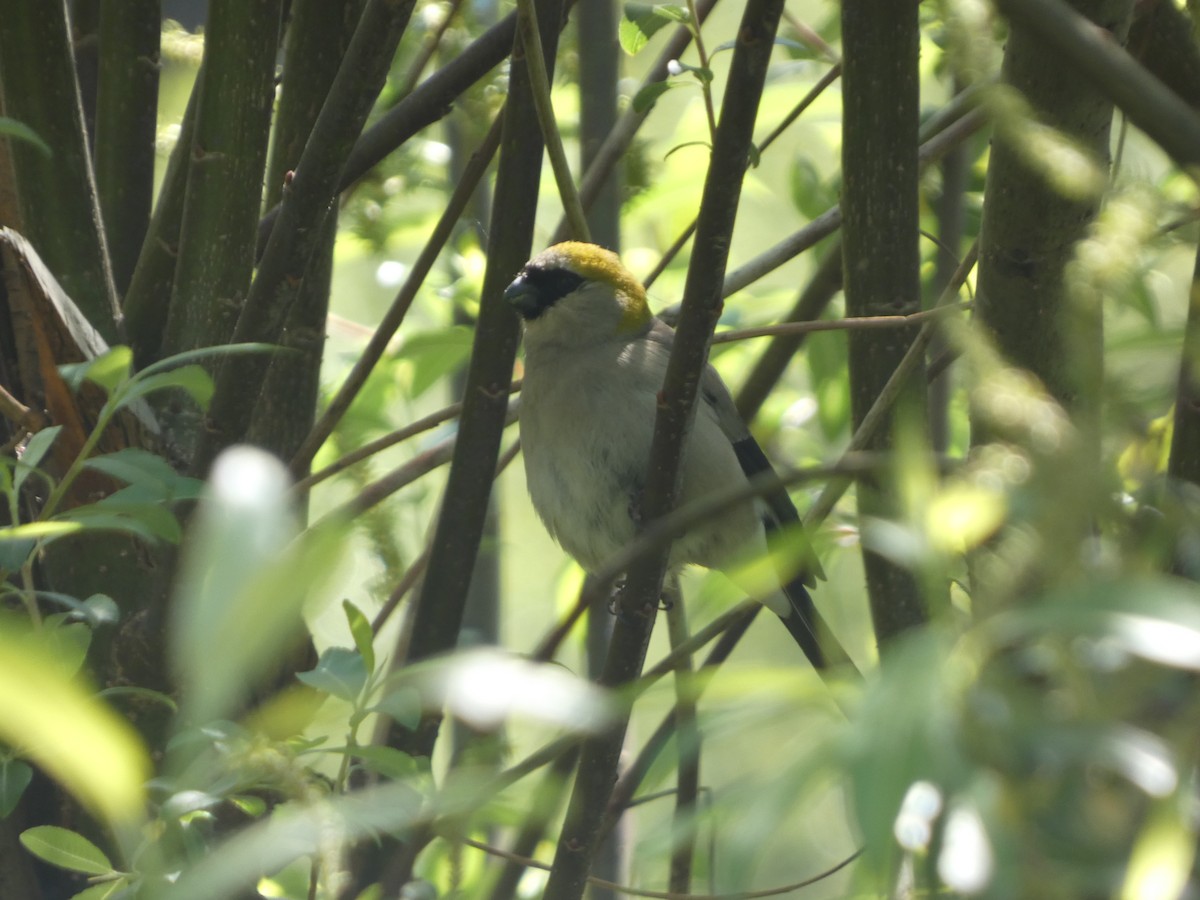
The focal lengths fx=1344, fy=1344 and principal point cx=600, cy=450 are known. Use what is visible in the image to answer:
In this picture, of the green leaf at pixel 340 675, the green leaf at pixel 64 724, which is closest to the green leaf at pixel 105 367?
the green leaf at pixel 340 675

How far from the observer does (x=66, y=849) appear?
1.25m

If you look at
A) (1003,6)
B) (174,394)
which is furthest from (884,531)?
(174,394)

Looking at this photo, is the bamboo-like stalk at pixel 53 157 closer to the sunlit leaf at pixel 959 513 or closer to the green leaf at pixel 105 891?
the green leaf at pixel 105 891

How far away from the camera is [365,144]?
6.76 ft

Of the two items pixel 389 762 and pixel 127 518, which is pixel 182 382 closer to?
pixel 127 518

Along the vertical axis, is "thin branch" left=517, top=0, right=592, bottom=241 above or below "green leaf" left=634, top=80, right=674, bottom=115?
below

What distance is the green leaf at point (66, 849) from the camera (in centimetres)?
123

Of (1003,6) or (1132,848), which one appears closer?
(1132,848)

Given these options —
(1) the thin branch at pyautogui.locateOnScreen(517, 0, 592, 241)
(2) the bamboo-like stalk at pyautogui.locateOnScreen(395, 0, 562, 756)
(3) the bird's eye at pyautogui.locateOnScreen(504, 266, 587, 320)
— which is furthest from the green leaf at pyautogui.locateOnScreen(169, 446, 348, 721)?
(3) the bird's eye at pyautogui.locateOnScreen(504, 266, 587, 320)

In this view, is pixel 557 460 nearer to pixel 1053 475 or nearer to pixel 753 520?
pixel 753 520

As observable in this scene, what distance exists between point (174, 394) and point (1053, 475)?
163 centimetres

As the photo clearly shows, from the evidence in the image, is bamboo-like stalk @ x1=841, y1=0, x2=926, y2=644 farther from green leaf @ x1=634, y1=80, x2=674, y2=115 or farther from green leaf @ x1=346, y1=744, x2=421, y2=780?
green leaf @ x1=346, y1=744, x2=421, y2=780

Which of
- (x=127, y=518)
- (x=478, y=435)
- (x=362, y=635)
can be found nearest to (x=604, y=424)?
(x=478, y=435)

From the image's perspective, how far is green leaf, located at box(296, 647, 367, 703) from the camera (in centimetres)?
130
